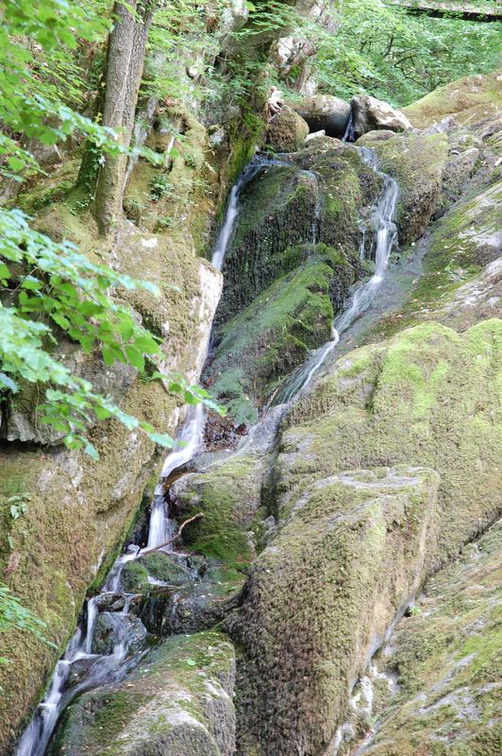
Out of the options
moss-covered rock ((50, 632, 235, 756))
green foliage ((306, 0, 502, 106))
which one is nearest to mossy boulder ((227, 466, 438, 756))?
moss-covered rock ((50, 632, 235, 756))

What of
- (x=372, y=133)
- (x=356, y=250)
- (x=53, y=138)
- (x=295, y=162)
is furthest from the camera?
(x=372, y=133)

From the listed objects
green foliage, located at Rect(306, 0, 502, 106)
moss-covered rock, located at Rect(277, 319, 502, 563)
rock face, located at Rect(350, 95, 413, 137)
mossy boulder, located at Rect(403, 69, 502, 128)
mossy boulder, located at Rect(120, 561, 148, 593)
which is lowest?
mossy boulder, located at Rect(120, 561, 148, 593)

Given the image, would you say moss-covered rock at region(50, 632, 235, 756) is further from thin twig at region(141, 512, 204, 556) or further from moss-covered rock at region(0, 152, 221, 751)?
thin twig at region(141, 512, 204, 556)

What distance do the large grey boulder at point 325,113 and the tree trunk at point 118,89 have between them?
911 cm

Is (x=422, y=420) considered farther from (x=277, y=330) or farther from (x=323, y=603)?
(x=277, y=330)

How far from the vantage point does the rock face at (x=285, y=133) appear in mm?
13227

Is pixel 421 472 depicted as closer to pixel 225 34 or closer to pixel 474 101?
pixel 225 34

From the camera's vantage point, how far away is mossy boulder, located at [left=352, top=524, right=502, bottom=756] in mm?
3748

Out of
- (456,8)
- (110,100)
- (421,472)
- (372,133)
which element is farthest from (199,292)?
(456,8)

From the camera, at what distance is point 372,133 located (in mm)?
14102

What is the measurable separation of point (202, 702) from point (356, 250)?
8.11 metres

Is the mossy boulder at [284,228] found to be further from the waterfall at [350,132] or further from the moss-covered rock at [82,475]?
the waterfall at [350,132]

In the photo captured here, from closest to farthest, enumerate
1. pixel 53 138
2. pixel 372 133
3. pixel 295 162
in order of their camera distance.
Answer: pixel 53 138
pixel 295 162
pixel 372 133

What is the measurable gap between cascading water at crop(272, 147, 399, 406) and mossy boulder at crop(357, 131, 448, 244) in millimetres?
161
